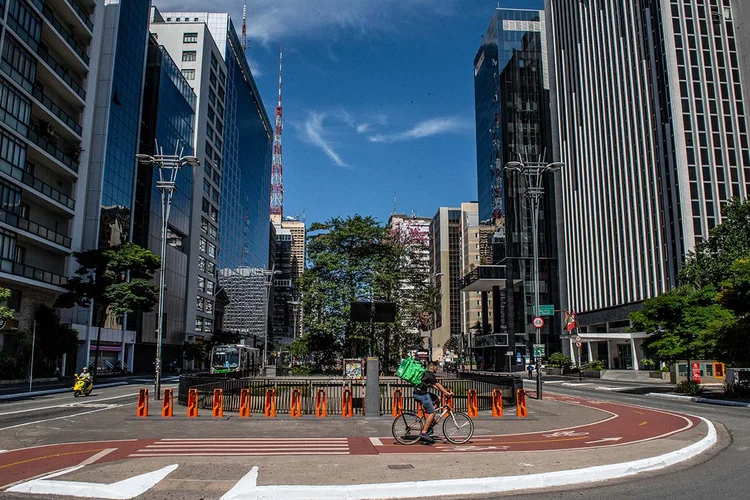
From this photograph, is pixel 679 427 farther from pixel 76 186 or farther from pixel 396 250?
pixel 76 186

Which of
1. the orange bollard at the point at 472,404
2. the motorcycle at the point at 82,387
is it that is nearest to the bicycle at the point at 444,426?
the orange bollard at the point at 472,404

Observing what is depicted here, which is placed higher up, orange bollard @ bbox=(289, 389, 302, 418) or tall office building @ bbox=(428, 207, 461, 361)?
tall office building @ bbox=(428, 207, 461, 361)

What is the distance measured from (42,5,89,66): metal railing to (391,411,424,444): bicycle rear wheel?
153 feet

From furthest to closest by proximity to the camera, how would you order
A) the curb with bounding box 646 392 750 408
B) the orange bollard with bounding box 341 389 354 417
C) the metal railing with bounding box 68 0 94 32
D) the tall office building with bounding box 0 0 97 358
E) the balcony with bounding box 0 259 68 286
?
the metal railing with bounding box 68 0 94 32
the tall office building with bounding box 0 0 97 358
the balcony with bounding box 0 259 68 286
the curb with bounding box 646 392 750 408
the orange bollard with bounding box 341 389 354 417

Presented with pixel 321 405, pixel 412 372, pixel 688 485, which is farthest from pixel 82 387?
pixel 688 485

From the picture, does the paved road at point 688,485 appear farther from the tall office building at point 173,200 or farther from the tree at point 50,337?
the tall office building at point 173,200

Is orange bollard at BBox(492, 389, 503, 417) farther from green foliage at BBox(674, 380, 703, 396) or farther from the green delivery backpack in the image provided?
green foliage at BBox(674, 380, 703, 396)

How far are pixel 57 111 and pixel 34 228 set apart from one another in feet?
33.6

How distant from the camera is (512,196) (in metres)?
97.7

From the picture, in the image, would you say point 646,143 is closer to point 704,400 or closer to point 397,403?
point 704,400

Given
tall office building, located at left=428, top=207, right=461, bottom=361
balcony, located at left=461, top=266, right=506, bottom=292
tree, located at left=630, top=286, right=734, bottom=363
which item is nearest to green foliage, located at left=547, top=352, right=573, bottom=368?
balcony, located at left=461, top=266, right=506, bottom=292

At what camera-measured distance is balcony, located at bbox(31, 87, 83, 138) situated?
44.0 meters

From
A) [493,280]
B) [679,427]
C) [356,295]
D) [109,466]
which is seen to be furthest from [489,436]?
[493,280]

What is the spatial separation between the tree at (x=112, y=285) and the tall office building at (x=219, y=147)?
135 feet
